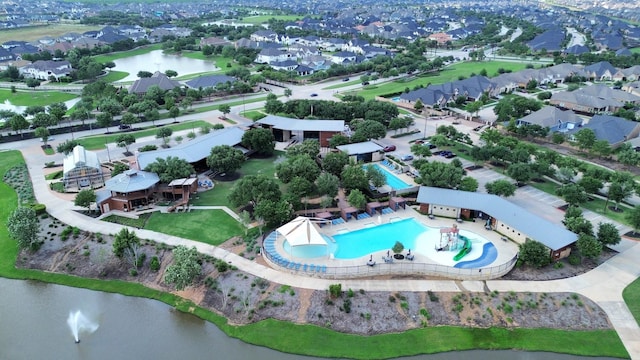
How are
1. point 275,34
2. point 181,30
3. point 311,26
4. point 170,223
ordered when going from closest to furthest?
1. point 170,223
2. point 275,34
3. point 181,30
4. point 311,26

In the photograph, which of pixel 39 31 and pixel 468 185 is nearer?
pixel 468 185

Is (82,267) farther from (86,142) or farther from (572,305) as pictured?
(572,305)

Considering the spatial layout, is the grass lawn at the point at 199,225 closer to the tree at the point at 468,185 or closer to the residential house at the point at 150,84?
the tree at the point at 468,185

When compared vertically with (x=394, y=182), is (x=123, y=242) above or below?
above

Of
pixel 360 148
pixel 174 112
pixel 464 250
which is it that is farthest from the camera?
pixel 174 112

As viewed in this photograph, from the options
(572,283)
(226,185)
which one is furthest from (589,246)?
(226,185)

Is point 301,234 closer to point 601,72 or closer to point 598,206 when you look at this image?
point 598,206

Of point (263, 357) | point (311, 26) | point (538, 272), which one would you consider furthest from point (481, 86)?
point (311, 26)
